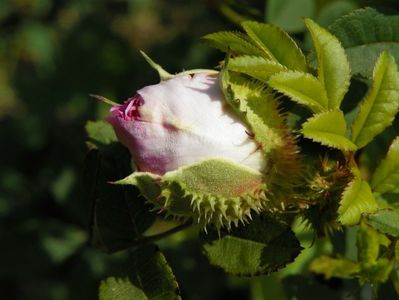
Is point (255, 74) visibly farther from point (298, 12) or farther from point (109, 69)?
point (109, 69)

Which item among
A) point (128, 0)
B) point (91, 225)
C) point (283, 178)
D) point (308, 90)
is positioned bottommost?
point (128, 0)

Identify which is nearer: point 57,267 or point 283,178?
point 283,178

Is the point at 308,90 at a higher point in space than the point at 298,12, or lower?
higher

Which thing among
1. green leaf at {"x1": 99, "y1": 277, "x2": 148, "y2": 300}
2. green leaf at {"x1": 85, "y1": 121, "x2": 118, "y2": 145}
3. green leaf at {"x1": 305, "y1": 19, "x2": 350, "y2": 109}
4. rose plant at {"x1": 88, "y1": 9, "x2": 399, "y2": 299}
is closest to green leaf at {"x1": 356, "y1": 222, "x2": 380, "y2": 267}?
rose plant at {"x1": 88, "y1": 9, "x2": 399, "y2": 299}

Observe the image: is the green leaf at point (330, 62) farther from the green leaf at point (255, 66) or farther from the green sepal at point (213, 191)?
the green sepal at point (213, 191)

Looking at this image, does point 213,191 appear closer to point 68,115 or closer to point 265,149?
point 265,149

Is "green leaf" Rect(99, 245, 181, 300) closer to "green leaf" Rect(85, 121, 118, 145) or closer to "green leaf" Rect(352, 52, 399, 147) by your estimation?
"green leaf" Rect(85, 121, 118, 145)

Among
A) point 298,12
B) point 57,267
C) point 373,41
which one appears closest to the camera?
point 373,41

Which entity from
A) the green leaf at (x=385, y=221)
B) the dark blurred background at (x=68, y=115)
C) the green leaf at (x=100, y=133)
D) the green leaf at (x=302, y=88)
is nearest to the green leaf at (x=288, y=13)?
the dark blurred background at (x=68, y=115)

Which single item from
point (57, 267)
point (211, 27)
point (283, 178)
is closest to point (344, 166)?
point (283, 178)
